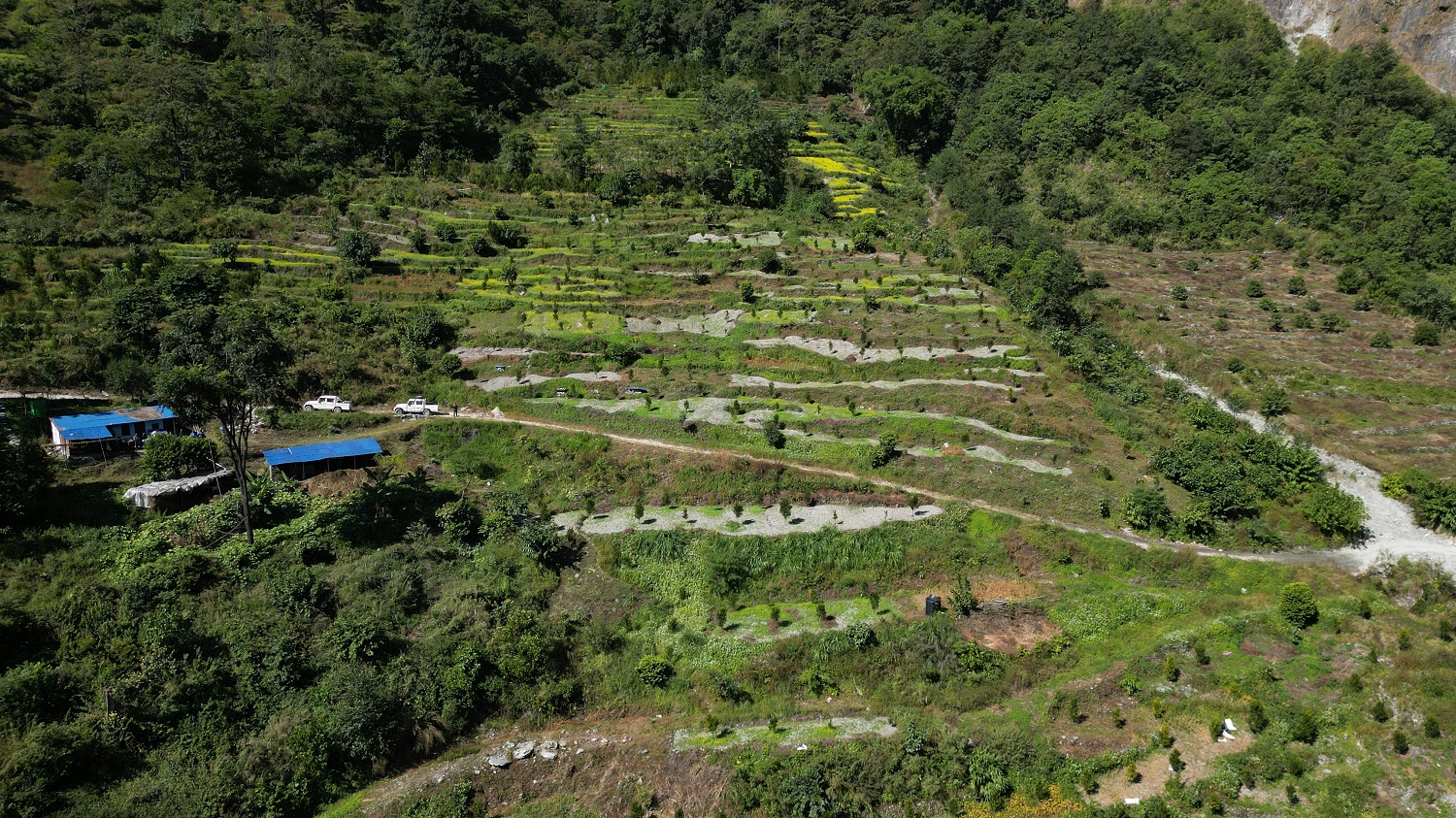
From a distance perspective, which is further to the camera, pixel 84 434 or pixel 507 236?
pixel 507 236

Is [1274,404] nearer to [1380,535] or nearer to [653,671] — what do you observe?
[1380,535]

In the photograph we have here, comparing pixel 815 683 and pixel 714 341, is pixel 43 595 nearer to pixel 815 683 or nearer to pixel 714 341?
pixel 815 683

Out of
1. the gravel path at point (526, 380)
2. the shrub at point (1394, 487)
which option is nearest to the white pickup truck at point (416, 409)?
the gravel path at point (526, 380)

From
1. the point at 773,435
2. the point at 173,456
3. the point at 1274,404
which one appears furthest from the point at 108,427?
the point at 1274,404

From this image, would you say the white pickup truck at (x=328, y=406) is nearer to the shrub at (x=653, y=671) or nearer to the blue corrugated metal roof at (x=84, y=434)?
the blue corrugated metal roof at (x=84, y=434)

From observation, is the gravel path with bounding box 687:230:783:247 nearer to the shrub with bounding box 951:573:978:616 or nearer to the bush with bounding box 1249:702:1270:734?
the shrub with bounding box 951:573:978:616

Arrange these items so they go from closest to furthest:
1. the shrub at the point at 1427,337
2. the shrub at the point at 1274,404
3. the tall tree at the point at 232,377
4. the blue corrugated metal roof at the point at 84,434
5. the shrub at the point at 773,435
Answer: the tall tree at the point at 232,377 < the blue corrugated metal roof at the point at 84,434 < the shrub at the point at 773,435 < the shrub at the point at 1274,404 < the shrub at the point at 1427,337

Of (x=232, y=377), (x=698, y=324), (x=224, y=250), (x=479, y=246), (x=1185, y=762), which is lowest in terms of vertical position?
(x=1185, y=762)

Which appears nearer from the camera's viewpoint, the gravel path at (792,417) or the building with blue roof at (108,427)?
the building with blue roof at (108,427)
